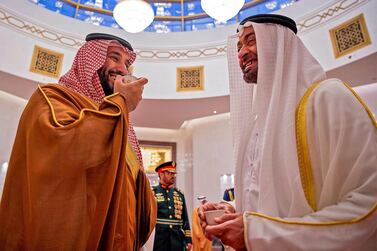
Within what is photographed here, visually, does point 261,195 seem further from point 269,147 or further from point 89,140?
point 89,140

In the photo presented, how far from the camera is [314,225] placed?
0.92 m

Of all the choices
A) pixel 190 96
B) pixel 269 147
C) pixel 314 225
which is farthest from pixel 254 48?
pixel 190 96

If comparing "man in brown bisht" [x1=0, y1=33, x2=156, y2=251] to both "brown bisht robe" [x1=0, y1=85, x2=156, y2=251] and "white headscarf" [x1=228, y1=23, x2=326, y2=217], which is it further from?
"white headscarf" [x1=228, y1=23, x2=326, y2=217]

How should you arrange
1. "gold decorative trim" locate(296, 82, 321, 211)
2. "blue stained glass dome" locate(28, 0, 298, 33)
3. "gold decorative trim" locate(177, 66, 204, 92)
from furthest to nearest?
"blue stained glass dome" locate(28, 0, 298, 33) < "gold decorative trim" locate(177, 66, 204, 92) < "gold decorative trim" locate(296, 82, 321, 211)

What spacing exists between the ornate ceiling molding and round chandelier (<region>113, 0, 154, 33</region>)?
2.01 metres

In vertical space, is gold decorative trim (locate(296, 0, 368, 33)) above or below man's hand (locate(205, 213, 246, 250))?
above

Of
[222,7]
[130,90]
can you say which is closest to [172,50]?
[222,7]

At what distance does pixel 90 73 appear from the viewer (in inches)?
69.7

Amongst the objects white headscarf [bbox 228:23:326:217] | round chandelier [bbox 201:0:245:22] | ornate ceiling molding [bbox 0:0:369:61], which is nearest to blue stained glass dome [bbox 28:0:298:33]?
ornate ceiling molding [bbox 0:0:369:61]

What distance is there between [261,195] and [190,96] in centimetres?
606

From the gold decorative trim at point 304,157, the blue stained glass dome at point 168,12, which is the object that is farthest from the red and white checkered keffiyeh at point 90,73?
the blue stained glass dome at point 168,12

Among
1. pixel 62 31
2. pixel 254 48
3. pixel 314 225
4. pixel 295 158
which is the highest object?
pixel 62 31

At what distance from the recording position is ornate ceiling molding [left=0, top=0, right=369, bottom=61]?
5.98 m

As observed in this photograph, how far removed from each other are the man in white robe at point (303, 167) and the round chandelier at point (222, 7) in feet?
13.0
